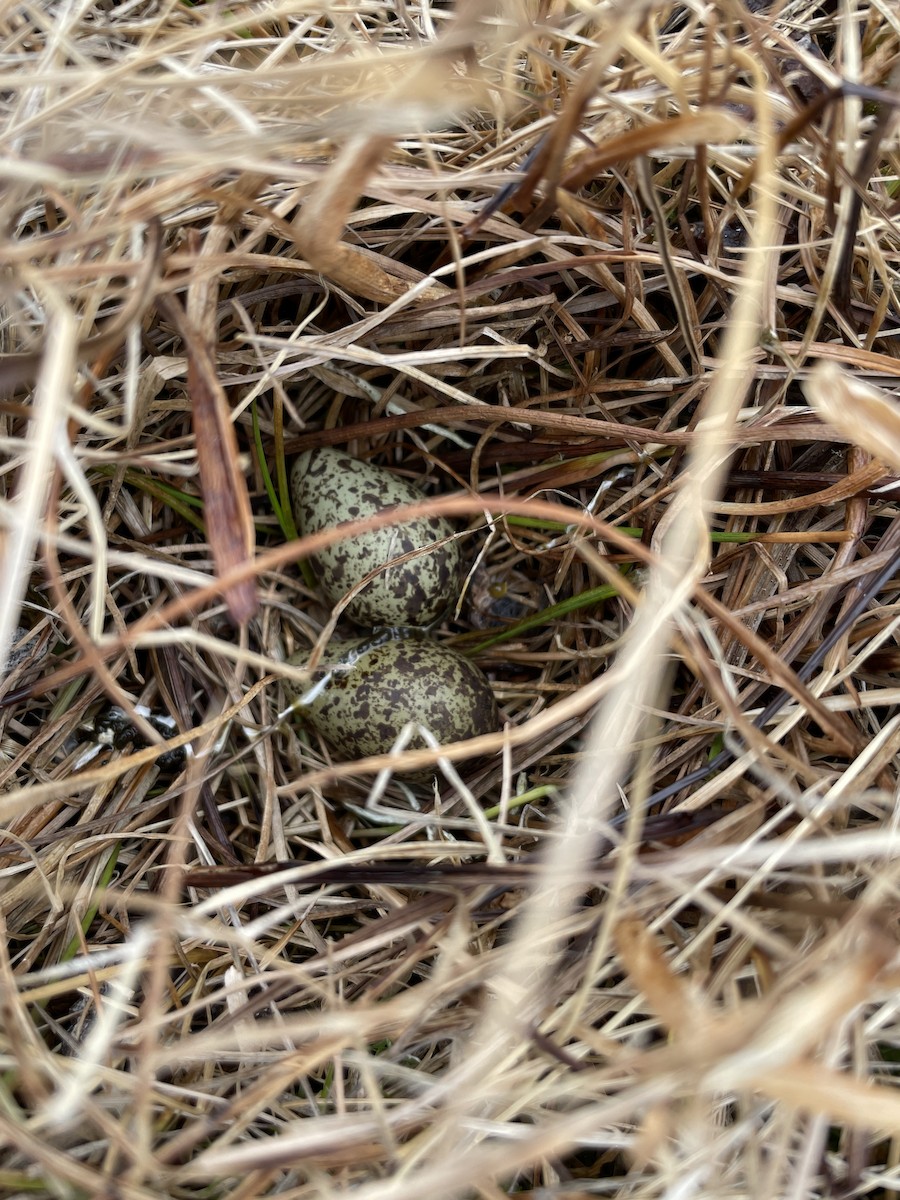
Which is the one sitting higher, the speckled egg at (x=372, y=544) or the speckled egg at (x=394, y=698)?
the speckled egg at (x=372, y=544)

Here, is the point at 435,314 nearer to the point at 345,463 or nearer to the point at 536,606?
the point at 345,463

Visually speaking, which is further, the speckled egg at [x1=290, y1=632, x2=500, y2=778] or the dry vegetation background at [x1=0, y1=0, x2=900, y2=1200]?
the speckled egg at [x1=290, y1=632, x2=500, y2=778]

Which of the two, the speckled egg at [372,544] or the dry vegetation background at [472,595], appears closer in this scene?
the dry vegetation background at [472,595]

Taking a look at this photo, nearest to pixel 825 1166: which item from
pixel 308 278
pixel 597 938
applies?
pixel 597 938

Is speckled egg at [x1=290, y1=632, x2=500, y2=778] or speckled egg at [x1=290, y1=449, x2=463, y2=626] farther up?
speckled egg at [x1=290, y1=449, x2=463, y2=626]
